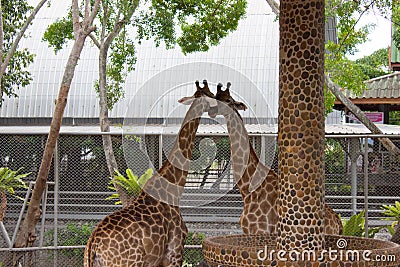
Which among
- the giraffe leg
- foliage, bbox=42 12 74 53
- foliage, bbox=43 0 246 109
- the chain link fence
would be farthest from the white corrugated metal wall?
the giraffe leg

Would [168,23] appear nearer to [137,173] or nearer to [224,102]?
[137,173]

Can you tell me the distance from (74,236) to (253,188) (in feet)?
12.0

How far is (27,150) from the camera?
23.9 feet

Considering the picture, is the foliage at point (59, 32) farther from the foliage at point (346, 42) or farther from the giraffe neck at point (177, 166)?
the giraffe neck at point (177, 166)

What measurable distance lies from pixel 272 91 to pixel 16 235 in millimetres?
9241

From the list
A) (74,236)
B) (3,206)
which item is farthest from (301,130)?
(74,236)

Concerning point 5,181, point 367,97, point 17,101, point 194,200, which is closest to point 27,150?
point 5,181

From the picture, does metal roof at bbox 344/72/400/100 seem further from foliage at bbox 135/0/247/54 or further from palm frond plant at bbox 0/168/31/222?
palm frond plant at bbox 0/168/31/222

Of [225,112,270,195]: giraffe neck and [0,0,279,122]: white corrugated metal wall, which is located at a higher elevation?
[0,0,279,122]: white corrugated metal wall

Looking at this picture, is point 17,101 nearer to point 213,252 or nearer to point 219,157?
point 219,157

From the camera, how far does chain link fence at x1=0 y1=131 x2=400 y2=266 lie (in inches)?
259

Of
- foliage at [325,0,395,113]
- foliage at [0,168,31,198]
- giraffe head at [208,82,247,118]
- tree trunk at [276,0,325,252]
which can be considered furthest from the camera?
foliage at [325,0,395,113]

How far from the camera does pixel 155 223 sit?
11.6 ft

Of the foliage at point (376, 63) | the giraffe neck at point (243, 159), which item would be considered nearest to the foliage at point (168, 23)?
the giraffe neck at point (243, 159)
